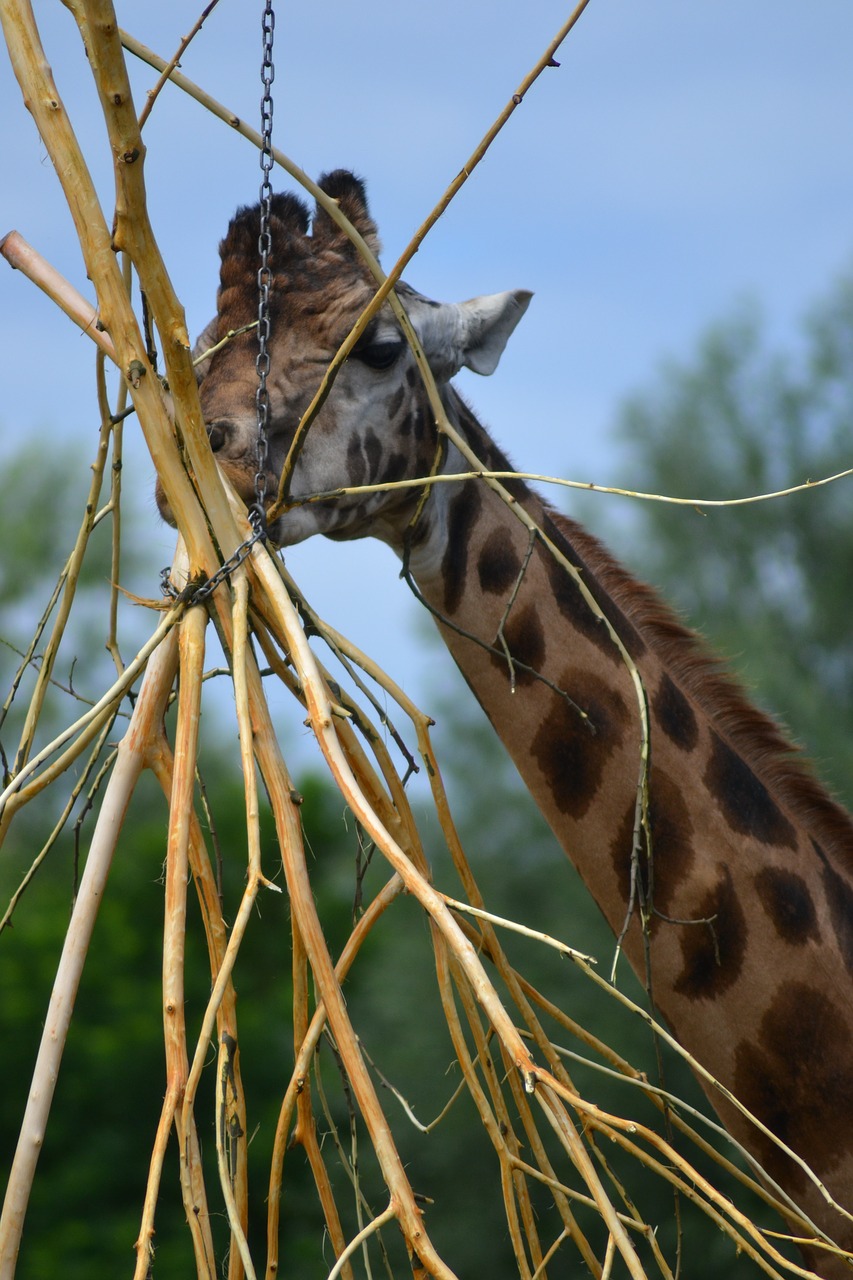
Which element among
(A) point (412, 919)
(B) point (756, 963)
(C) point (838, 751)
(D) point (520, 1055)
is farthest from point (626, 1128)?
(A) point (412, 919)

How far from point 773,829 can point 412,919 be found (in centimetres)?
961

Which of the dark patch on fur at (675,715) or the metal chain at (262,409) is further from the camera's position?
the dark patch on fur at (675,715)

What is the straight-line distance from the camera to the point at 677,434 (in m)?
14.0

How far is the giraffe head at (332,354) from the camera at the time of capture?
7.41 feet

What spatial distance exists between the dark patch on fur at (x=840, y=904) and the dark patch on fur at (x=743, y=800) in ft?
0.30

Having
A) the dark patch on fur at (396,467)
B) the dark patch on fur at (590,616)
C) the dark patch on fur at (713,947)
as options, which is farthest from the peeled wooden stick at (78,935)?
the dark patch on fur at (713,947)

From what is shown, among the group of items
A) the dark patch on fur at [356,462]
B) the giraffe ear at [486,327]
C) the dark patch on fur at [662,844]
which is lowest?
the dark patch on fur at [662,844]

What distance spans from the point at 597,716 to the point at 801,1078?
28.3 inches

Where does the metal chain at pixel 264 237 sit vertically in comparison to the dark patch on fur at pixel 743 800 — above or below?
above

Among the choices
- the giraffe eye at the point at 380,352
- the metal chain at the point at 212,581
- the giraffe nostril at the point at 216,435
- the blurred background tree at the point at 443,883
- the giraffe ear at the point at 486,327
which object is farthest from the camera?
the blurred background tree at the point at 443,883

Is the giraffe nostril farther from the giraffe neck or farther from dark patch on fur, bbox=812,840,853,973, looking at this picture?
dark patch on fur, bbox=812,840,853,973

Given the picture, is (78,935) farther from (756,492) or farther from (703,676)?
(756,492)

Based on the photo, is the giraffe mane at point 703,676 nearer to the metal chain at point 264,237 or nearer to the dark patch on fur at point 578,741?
the dark patch on fur at point 578,741

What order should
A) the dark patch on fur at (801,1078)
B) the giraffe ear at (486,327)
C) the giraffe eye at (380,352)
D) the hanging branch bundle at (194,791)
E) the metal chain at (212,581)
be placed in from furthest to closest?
the giraffe ear at (486,327) → the giraffe eye at (380,352) → the dark patch on fur at (801,1078) → the metal chain at (212,581) → the hanging branch bundle at (194,791)
